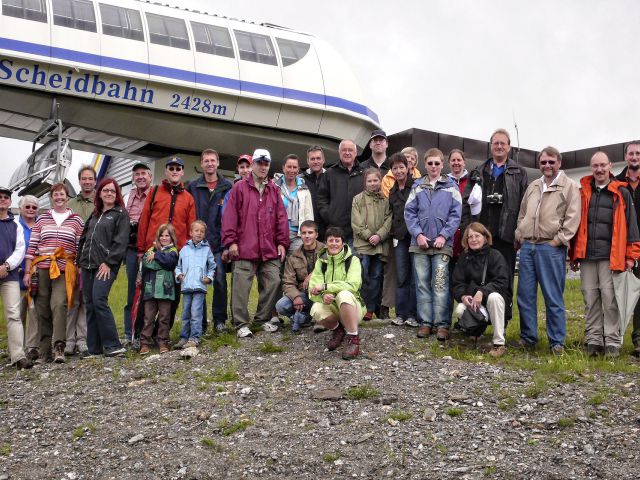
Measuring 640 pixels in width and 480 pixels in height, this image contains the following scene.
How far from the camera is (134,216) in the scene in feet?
25.4

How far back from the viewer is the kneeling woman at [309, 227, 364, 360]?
6195mm

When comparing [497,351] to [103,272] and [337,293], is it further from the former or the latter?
[103,272]

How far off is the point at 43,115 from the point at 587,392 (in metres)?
14.7

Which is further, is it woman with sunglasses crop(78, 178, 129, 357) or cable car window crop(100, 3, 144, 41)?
cable car window crop(100, 3, 144, 41)

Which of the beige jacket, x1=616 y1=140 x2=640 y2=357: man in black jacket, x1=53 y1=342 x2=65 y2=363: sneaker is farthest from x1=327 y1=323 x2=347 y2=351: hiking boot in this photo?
x1=53 y1=342 x2=65 y2=363: sneaker

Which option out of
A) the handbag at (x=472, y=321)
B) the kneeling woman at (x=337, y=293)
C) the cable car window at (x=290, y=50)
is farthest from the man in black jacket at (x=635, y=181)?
the cable car window at (x=290, y=50)

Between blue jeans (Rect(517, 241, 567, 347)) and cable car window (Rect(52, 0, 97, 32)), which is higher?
cable car window (Rect(52, 0, 97, 32))

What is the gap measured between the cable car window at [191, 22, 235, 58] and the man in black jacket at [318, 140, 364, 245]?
1046cm

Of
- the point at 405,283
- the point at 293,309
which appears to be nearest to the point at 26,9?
the point at 293,309

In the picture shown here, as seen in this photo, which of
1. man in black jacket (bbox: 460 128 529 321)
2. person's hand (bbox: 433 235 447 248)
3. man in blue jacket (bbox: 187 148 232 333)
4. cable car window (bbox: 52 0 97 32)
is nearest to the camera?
person's hand (bbox: 433 235 447 248)

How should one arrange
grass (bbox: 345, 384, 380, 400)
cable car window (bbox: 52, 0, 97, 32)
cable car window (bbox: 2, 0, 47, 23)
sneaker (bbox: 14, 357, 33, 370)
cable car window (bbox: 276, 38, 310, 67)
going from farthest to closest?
cable car window (bbox: 276, 38, 310, 67)
cable car window (bbox: 52, 0, 97, 32)
cable car window (bbox: 2, 0, 47, 23)
sneaker (bbox: 14, 357, 33, 370)
grass (bbox: 345, 384, 380, 400)

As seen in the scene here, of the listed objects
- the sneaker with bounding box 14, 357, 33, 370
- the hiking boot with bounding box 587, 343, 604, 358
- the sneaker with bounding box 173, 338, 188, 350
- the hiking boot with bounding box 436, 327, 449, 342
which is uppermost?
the hiking boot with bounding box 436, 327, 449, 342

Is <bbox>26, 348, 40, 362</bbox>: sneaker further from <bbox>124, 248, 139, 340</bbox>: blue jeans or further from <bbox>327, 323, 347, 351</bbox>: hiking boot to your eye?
<bbox>327, 323, 347, 351</bbox>: hiking boot

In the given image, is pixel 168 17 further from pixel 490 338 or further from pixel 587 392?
pixel 587 392
